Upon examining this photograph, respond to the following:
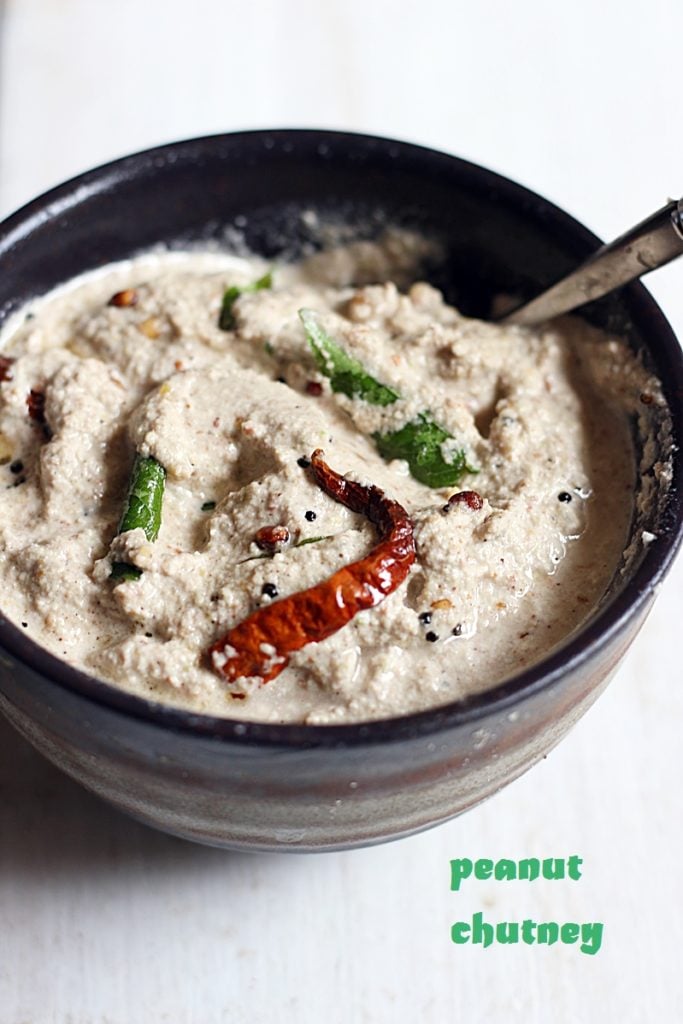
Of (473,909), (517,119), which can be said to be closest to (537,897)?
(473,909)

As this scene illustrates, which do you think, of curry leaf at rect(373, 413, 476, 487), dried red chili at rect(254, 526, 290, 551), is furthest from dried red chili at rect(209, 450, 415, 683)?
curry leaf at rect(373, 413, 476, 487)

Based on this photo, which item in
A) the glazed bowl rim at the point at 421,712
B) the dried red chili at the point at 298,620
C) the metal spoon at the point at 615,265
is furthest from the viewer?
the metal spoon at the point at 615,265

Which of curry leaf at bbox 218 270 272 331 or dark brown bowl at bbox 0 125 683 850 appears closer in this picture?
dark brown bowl at bbox 0 125 683 850

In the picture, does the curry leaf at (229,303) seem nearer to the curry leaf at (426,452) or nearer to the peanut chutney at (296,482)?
the peanut chutney at (296,482)

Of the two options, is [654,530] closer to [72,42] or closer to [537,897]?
[537,897]

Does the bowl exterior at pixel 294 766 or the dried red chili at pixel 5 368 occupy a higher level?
the dried red chili at pixel 5 368

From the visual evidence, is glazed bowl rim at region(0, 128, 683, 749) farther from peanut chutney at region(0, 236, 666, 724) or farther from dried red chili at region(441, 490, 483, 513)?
dried red chili at region(441, 490, 483, 513)

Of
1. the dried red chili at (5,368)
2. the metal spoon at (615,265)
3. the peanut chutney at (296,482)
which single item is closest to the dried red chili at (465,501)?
the peanut chutney at (296,482)
